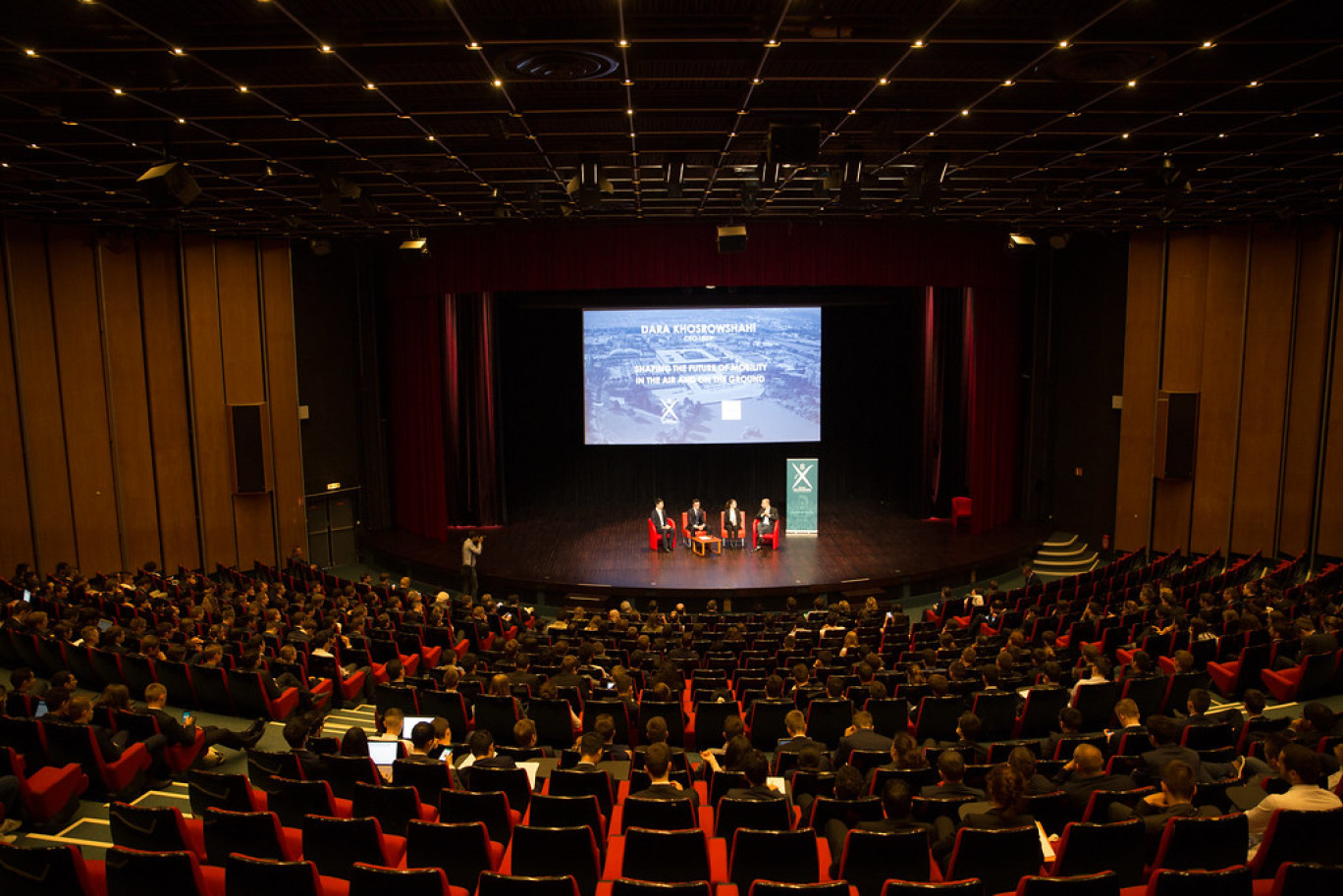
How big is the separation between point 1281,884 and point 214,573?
1902 centimetres

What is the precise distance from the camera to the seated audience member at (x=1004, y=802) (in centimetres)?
480

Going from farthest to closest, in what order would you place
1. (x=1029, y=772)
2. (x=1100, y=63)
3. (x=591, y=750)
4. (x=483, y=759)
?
(x=1100, y=63), (x=591, y=750), (x=483, y=759), (x=1029, y=772)

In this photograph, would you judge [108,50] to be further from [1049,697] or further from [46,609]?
[1049,697]

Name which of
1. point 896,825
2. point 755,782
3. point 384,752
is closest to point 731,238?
point 384,752

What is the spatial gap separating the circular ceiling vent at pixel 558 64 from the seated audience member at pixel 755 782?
18.6 feet

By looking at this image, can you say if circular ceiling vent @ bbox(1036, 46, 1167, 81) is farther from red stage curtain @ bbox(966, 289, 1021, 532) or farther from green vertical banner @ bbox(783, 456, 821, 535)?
red stage curtain @ bbox(966, 289, 1021, 532)

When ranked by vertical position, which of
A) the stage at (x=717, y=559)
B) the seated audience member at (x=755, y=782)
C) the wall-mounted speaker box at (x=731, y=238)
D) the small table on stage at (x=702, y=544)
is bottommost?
the stage at (x=717, y=559)

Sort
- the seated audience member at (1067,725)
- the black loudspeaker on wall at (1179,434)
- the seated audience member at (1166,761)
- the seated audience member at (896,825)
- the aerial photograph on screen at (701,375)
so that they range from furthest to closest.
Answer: the aerial photograph on screen at (701,375) < the black loudspeaker on wall at (1179,434) < the seated audience member at (1067,725) < the seated audience member at (1166,761) < the seated audience member at (896,825)

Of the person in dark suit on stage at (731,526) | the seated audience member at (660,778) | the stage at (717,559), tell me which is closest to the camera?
the seated audience member at (660,778)

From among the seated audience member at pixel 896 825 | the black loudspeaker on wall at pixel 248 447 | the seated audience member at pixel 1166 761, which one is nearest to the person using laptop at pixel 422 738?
the seated audience member at pixel 896 825

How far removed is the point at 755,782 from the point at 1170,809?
2403mm

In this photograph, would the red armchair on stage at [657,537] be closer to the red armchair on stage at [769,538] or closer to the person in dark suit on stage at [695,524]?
the person in dark suit on stage at [695,524]

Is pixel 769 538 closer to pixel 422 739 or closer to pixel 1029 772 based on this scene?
pixel 422 739

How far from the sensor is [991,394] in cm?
2147
